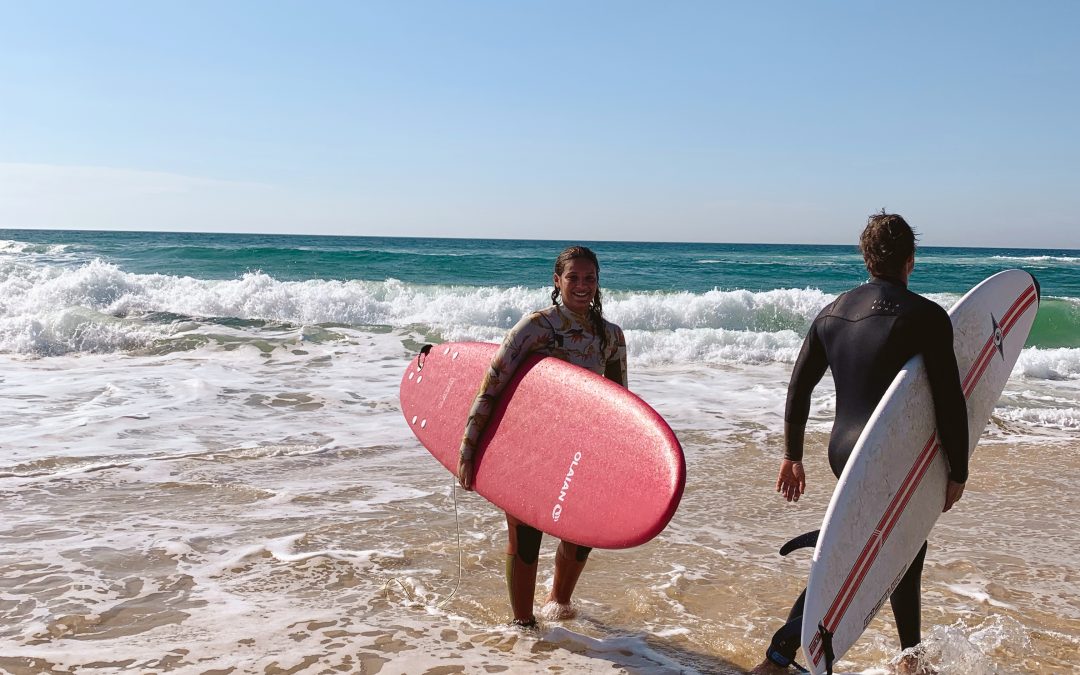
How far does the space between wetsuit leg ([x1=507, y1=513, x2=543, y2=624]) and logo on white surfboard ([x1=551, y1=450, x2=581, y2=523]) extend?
0.18 meters

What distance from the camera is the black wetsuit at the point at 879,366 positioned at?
87.5 inches

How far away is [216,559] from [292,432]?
8.62 ft

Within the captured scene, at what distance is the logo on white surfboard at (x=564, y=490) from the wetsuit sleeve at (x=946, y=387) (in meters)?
1.10

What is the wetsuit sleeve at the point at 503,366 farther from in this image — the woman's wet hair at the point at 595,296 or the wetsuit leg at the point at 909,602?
the wetsuit leg at the point at 909,602

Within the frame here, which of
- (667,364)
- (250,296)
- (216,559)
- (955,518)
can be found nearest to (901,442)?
(955,518)

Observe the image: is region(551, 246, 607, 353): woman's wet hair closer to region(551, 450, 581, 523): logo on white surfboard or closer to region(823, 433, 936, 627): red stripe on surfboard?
region(551, 450, 581, 523): logo on white surfboard

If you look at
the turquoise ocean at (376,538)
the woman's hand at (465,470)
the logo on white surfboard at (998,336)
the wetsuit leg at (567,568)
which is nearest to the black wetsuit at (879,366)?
the turquoise ocean at (376,538)

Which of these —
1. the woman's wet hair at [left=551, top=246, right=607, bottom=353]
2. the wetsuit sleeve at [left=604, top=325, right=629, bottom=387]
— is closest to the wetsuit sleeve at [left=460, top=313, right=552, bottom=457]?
the woman's wet hair at [left=551, top=246, right=607, bottom=353]

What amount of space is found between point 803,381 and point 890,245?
49cm

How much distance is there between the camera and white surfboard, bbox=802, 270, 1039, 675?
219cm

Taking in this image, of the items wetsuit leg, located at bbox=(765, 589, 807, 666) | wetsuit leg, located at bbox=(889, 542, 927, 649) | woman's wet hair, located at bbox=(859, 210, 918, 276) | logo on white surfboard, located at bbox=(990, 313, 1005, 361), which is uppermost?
woman's wet hair, located at bbox=(859, 210, 918, 276)

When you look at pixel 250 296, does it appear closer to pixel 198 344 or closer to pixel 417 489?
pixel 198 344

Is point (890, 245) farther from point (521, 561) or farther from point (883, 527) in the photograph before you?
point (521, 561)

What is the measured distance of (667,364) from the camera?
10430 mm
